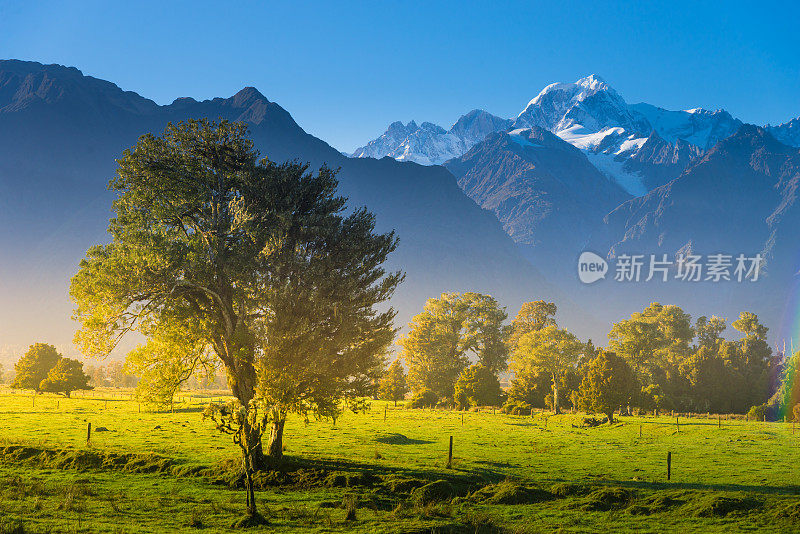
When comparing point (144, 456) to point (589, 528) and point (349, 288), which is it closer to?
point (349, 288)

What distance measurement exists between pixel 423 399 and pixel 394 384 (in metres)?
11.7

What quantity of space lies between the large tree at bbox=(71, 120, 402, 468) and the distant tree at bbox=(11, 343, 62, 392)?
262 ft

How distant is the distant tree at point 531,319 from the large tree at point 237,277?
84.3m

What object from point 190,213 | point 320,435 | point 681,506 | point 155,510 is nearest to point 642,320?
point 320,435

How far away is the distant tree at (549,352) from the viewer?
102 metres

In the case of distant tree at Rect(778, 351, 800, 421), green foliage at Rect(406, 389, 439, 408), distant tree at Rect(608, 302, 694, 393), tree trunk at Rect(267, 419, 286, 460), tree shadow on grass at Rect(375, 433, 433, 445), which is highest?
distant tree at Rect(608, 302, 694, 393)

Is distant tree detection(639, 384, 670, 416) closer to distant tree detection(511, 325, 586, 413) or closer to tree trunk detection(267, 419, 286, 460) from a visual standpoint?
distant tree detection(511, 325, 586, 413)

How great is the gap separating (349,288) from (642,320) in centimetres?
9653

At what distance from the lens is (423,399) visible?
10581cm

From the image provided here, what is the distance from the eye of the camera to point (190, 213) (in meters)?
39.4

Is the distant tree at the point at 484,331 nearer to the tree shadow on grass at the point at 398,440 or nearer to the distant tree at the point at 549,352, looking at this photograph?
the distant tree at the point at 549,352

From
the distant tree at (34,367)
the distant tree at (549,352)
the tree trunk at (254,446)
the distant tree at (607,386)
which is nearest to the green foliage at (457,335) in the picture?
the distant tree at (549,352)

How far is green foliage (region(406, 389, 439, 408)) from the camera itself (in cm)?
10476

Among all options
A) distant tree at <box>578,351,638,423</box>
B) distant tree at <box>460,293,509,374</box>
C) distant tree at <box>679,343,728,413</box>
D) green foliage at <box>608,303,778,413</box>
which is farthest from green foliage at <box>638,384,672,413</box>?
distant tree at <box>460,293,509,374</box>
